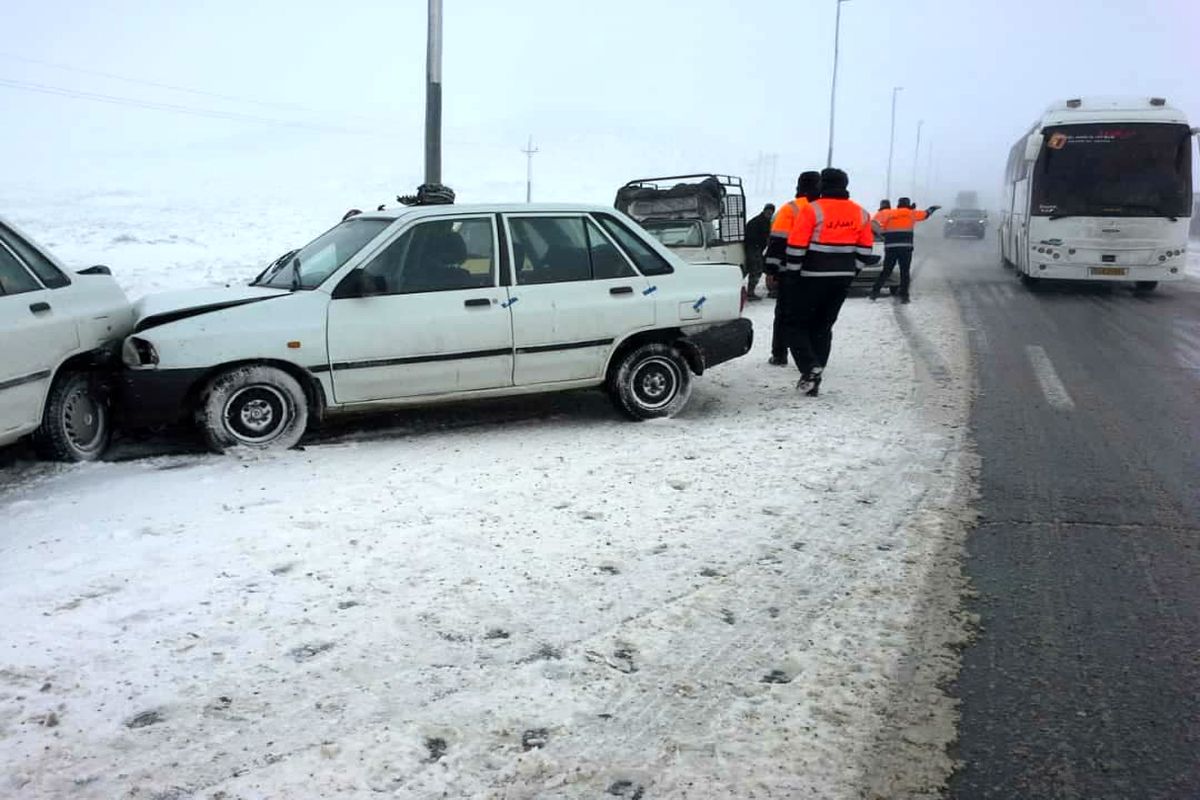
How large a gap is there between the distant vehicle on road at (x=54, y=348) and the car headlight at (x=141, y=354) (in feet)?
0.85

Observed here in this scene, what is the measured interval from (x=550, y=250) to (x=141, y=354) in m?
2.74

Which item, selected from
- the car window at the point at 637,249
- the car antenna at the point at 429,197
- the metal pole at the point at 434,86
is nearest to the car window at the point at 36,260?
the car antenna at the point at 429,197

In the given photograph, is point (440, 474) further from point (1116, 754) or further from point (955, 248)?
point (955, 248)

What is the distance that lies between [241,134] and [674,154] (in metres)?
72.9

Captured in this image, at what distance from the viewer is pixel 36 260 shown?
545 cm

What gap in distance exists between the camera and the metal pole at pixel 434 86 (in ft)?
38.2

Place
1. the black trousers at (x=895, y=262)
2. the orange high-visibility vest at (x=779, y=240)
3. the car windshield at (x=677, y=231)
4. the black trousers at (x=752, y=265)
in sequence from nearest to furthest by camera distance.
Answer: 1. the orange high-visibility vest at (x=779, y=240)
2. the car windshield at (x=677, y=231)
3. the black trousers at (x=752, y=265)
4. the black trousers at (x=895, y=262)

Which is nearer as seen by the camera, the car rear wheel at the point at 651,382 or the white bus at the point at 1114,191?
the car rear wheel at the point at 651,382

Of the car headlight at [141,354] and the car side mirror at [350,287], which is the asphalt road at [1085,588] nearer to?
the car side mirror at [350,287]

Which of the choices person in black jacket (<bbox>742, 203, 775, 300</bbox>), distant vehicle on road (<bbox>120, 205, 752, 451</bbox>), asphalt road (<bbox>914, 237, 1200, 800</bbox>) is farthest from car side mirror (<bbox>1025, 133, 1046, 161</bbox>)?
distant vehicle on road (<bbox>120, 205, 752, 451</bbox>)

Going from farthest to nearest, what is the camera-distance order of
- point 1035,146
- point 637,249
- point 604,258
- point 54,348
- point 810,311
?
point 1035,146 < point 810,311 < point 637,249 < point 604,258 < point 54,348

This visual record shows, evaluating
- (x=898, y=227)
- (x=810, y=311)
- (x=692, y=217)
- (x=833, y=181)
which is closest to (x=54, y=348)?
(x=810, y=311)

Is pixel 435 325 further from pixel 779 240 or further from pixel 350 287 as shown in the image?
→ pixel 779 240

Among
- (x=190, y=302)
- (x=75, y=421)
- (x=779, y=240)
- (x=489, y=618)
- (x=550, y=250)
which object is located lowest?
(x=489, y=618)
